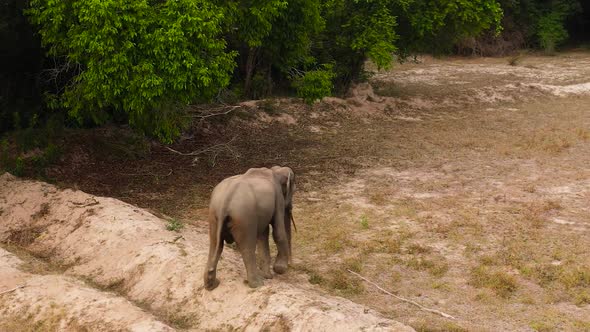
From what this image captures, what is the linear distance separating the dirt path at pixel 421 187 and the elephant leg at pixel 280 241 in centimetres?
63

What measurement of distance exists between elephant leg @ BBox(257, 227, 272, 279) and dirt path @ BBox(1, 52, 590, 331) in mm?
383

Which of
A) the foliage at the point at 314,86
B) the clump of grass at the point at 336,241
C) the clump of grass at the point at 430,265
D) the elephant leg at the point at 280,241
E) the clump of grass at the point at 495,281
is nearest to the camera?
the elephant leg at the point at 280,241

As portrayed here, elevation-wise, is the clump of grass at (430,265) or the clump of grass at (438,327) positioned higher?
the clump of grass at (438,327)

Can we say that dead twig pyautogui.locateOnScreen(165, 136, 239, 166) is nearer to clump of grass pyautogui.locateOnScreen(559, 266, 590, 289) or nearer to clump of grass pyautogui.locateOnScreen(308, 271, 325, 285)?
clump of grass pyautogui.locateOnScreen(308, 271, 325, 285)

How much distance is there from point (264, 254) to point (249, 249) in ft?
2.48

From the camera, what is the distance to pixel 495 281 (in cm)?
968

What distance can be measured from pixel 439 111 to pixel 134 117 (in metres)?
14.2

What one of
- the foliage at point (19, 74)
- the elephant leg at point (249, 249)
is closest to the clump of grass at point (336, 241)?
the elephant leg at point (249, 249)

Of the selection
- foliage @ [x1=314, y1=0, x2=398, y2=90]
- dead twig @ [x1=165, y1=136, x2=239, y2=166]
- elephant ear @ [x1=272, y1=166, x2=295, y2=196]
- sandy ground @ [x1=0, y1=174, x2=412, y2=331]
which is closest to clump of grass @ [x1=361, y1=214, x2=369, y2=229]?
sandy ground @ [x1=0, y1=174, x2=412, y2=331]

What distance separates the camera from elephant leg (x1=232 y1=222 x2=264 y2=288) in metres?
8.27

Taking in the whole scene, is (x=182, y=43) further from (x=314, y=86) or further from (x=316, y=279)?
(x=314, y=86)

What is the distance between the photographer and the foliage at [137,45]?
12547mm

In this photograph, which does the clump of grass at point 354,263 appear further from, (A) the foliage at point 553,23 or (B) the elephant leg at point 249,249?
(A) the foliage at point 553,23

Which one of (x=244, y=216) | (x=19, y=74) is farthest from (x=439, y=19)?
(x=244, y=216)
